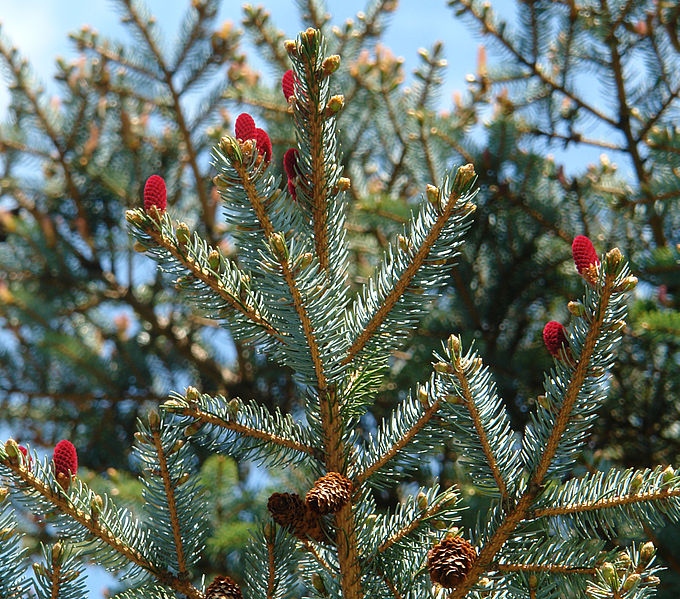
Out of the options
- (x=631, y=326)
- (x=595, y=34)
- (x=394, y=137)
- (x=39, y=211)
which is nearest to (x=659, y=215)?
(x=631, y=326)

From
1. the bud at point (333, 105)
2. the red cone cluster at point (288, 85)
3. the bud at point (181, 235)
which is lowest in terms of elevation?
the bud at point (181, 235)

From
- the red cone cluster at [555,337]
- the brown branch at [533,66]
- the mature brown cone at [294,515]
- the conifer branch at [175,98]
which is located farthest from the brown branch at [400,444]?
the conifer branch at [175,98]

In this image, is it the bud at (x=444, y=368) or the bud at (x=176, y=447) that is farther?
the bud at (x=176, y=447)

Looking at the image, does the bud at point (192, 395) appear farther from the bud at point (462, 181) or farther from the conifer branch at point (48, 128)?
the conifer branch at point (48, 128)

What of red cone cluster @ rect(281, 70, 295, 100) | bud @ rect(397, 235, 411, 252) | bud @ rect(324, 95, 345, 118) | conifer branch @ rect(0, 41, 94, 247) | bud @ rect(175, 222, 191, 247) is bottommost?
bud @ rect(175, 222, 191, 247)

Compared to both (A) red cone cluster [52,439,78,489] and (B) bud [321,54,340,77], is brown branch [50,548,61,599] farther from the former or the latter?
(B) bud [321,54,340,77]

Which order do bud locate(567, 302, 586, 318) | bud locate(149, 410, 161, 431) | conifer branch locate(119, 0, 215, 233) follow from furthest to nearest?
conifer branch locate(119, 0, 215, 233) → bud locate(149, 410, 161, 431) → bud locate(567, 302, 586, 318)

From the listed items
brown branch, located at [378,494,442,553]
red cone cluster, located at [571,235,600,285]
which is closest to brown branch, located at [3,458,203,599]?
brown branch, located at [378,494,442,553]
